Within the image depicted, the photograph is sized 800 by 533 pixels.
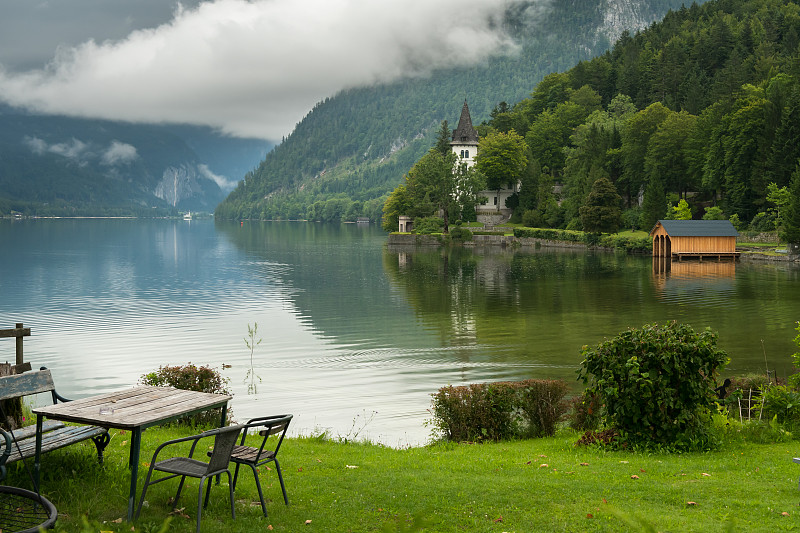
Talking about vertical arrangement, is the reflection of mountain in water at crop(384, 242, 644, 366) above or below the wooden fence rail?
below

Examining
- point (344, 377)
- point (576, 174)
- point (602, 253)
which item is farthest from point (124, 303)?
point (576, 174)

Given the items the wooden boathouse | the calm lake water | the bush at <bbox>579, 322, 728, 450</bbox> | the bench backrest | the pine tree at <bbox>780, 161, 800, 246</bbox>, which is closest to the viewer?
the bench backrest

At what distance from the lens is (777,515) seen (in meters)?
7.33

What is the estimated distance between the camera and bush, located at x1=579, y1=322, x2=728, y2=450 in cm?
1020

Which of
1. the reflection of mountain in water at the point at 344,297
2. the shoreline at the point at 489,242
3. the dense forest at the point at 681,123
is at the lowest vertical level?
the reflection of mountain in water at the point at 344,297

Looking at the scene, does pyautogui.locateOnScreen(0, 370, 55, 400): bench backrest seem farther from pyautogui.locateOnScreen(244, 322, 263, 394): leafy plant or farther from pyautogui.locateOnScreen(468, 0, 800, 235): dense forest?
pyautogui.locateOnScreen(468, 0, 800, 235): dense forest

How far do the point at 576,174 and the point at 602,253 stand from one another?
29.8 metres

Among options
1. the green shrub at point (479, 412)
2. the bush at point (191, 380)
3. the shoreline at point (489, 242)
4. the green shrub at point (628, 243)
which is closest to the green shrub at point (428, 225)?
the shoreline at point (489, 242)

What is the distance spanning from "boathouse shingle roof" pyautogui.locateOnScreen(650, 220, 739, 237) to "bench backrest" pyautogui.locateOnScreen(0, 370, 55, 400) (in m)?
65.2

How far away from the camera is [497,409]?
1261 cm

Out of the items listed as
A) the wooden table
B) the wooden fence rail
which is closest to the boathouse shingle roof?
the wooden fence rail

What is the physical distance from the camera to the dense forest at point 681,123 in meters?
75.1

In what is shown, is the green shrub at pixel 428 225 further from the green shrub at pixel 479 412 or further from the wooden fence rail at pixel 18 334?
the wooden fence rail at pixel 18 334

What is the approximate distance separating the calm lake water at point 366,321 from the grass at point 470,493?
4.83 meters
